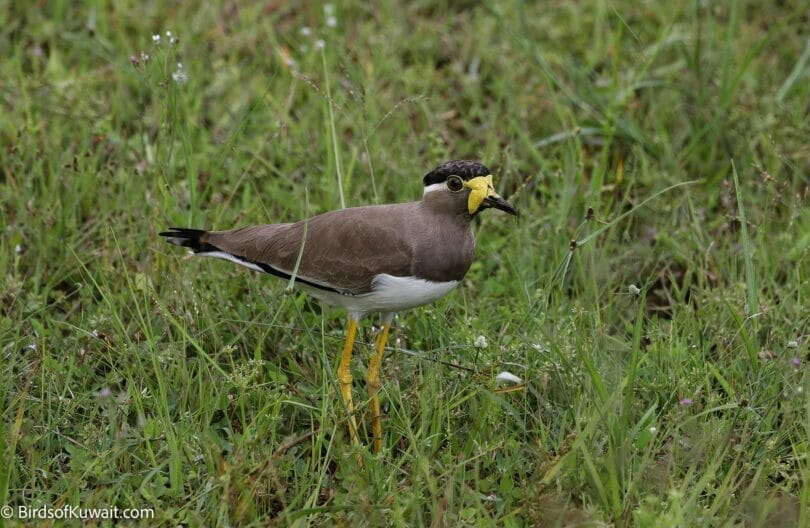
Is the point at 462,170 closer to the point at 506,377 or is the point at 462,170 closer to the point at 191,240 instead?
the point at 506,377

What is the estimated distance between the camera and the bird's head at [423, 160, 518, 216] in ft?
13.9

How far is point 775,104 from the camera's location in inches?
247

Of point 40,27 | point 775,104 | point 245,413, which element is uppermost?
point 40,27

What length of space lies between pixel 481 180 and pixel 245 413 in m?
1.28

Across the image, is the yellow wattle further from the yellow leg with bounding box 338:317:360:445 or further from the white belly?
the yellow leg with bounding box 338:317:360:445

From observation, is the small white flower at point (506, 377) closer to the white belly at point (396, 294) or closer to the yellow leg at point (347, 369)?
the white belly at point (396, 294)

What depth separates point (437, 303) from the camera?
4.89 metres

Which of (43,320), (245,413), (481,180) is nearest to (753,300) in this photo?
(481,180)

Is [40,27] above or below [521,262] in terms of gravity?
above

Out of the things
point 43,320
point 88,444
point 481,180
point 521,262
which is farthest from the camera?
point 521,262

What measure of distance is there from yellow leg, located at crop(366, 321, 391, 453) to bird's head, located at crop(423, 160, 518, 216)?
59 centimetres

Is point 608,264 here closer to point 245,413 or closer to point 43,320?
point 245,413

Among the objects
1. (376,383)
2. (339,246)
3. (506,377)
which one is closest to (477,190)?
(339,246)

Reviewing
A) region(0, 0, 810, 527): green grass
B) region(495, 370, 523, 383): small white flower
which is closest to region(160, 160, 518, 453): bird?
region(0, 0, 810, 527): green grass
